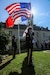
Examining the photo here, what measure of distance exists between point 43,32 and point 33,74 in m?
77.0

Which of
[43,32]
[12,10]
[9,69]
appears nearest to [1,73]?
[9,69]

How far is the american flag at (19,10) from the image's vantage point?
19656mm

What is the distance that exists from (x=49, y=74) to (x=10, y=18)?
987cm

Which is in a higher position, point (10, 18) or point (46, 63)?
point (10, 18)

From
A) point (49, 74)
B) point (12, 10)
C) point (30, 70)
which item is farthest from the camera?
point (12, 10)

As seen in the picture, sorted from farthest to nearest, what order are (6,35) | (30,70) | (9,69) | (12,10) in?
(6,35)
(12,10)
(9,69)
(30,70)

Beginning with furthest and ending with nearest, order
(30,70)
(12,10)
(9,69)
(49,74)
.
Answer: (12,10) → (9,69) → (30,70) → (49,74)

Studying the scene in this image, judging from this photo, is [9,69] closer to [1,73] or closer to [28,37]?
[1,73]

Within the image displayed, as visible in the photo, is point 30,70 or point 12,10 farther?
point 12,10

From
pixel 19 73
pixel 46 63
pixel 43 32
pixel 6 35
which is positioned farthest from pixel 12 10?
pixel 43 32

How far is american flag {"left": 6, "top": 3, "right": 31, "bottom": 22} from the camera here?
19656mm

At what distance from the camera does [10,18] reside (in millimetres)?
20281

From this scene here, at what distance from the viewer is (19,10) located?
20438 mm

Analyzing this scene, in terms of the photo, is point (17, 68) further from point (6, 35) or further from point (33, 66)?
point (6, 35)
